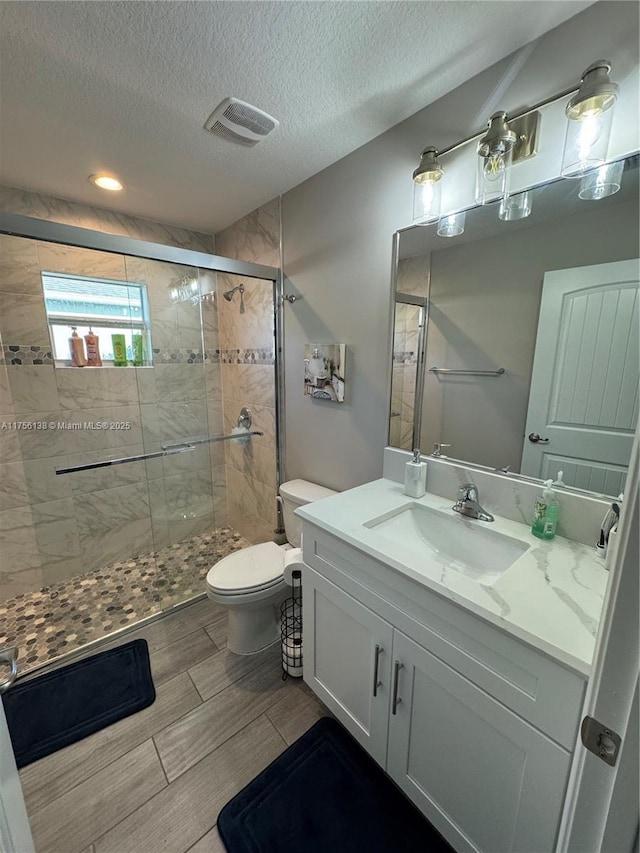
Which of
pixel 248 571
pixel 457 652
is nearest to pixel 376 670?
pixel 457 652

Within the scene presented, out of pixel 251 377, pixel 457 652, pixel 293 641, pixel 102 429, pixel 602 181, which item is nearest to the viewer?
pixel 457 652

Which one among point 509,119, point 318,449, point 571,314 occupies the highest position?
point 509,119

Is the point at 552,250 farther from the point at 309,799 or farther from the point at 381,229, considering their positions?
the point at 309,799

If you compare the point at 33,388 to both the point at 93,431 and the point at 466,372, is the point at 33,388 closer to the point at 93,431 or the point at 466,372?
the point at 93,431

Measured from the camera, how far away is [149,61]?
3.71ft

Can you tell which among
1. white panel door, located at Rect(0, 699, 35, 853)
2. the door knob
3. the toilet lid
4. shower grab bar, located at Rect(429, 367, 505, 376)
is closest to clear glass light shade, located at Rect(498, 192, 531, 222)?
shower grab bar, located at Rect(429, 367, 505, 376)

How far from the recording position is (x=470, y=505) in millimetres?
1304

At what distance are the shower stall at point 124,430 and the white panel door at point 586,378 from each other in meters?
1.50

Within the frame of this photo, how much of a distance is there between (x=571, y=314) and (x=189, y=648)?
224 centimetres

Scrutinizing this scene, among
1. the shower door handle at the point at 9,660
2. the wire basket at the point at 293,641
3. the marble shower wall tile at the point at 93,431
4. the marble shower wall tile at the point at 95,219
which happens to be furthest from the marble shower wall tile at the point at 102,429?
the shower door handle at the point at 9,660

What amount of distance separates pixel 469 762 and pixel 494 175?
67.6 inches

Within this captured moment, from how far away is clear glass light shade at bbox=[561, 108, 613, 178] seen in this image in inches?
37.4

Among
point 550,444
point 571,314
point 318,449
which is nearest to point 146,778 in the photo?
point 318,449

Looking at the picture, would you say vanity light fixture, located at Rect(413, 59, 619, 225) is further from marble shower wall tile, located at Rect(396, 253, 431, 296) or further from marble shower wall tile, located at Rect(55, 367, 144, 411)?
marble shower wall tile, located at Rect(55, 367, 144, 411)
